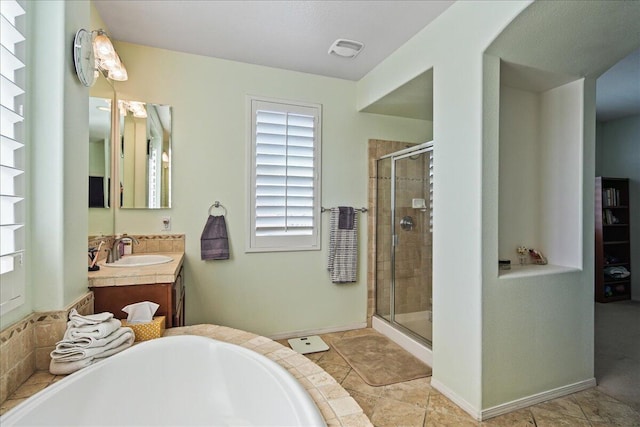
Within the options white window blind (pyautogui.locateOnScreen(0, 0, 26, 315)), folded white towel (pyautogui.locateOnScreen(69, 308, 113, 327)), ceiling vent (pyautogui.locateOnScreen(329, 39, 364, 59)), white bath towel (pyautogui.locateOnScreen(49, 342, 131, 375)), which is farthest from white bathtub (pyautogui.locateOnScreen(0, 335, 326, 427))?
ceiling vent (pyautogui.locateOnScreen(329, 39, 364, 59))

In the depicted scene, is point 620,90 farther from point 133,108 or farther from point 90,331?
point 90,331

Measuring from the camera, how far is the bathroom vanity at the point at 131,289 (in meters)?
1.71

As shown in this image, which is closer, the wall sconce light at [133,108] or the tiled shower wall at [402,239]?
the wall sconce light at [133,108]

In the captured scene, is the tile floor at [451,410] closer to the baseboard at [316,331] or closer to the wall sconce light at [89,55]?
the baseboard at [316,331]

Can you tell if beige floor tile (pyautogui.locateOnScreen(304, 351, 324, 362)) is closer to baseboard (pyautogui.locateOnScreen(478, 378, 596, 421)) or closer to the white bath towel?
baseboard (pyautogui.locateOnScreen(478, 378, 596, 421))

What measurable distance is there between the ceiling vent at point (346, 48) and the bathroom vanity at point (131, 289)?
2.06m

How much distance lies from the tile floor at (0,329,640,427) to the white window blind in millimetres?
1853

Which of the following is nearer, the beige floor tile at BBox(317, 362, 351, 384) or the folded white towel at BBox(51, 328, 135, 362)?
the folded white towel at BBox(51, 328, 135, 362)

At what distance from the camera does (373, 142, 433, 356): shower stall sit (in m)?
2.82

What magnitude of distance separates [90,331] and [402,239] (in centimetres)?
257

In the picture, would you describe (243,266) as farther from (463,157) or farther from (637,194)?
(637,194)

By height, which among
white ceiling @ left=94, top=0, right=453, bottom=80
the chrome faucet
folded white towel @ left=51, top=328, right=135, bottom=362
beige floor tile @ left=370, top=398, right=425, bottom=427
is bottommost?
beige floor tile @ left=370, top=398, right=425, bottom=427

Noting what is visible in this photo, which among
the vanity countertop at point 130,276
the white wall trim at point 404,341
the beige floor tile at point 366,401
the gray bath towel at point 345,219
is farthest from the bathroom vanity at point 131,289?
the white wall trim at point 404,341

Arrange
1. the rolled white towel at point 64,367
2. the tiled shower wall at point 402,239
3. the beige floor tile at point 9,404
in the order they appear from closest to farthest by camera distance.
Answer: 1. the beige floor tile at point 9,404
2. the rolled white towel at point 64,367
3. the tiled shower wall at point 402,239
